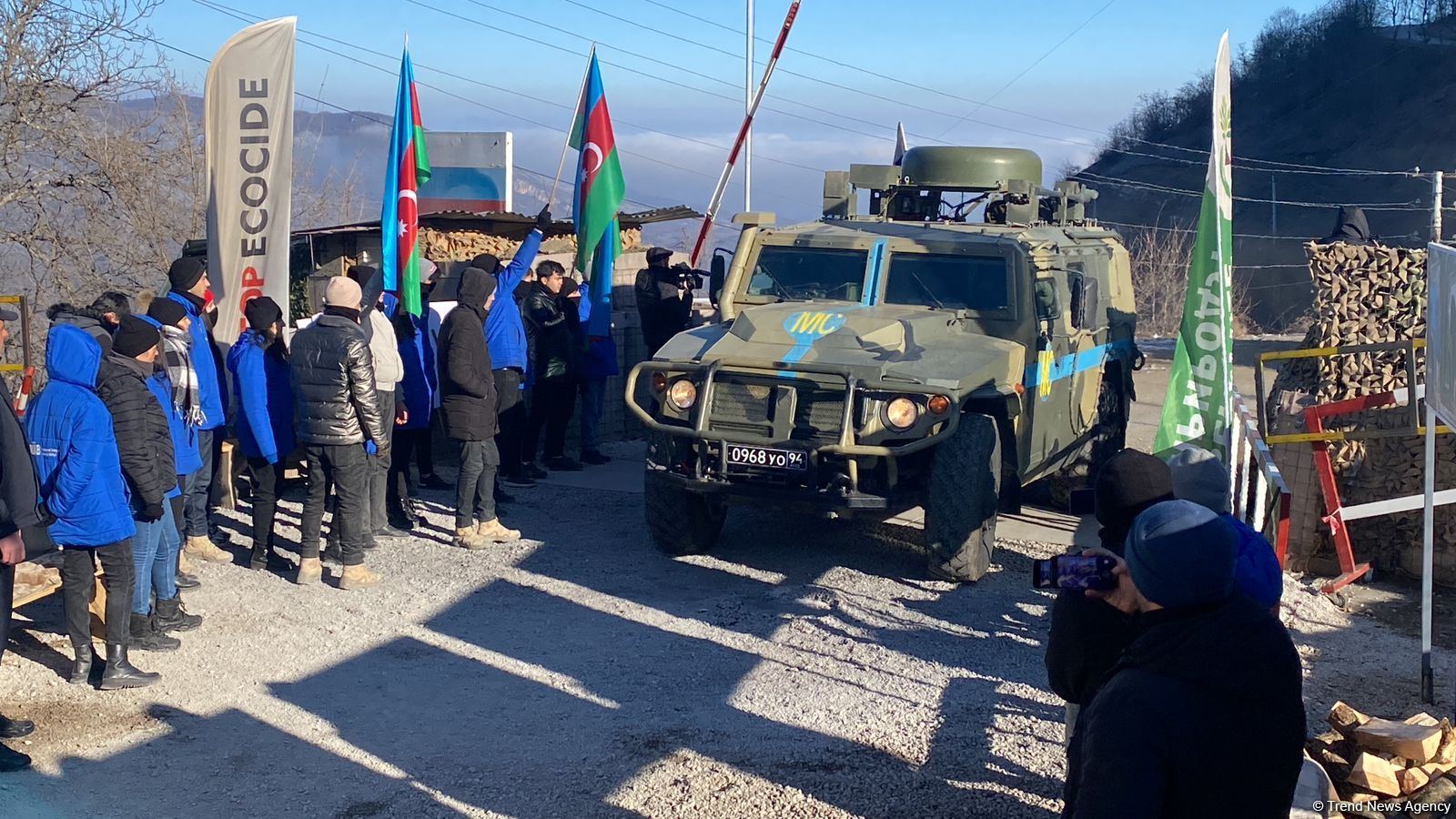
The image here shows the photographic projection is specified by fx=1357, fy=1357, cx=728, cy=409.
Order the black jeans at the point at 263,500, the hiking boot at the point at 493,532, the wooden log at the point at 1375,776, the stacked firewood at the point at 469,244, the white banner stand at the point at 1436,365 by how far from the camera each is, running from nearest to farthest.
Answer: the wooden log at the point at 1375,776 → the white banner stand at the point at 1436,365 → the black jeans at the point at 263,500 → the hiking boot at the point at 493,532 → the stacked firewood at the point at 469,244

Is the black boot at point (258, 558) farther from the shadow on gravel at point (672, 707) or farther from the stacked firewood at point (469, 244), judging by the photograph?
the stacked firewood at point (469, 244)

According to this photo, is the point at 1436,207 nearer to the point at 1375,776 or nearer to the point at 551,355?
the point at 551,355

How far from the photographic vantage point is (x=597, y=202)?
36.0ft

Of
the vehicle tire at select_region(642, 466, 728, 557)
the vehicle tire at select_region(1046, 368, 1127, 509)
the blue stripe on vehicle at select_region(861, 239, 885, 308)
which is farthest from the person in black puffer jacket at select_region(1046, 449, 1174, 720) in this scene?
the vehicle tire at select_region(1046, 368, 1127, 509)

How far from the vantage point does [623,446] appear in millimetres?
12414

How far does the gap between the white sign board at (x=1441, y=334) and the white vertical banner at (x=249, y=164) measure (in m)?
6.28

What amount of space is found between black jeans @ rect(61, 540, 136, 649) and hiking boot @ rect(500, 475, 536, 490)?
467 cm

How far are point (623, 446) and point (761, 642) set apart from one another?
5990 millimetres

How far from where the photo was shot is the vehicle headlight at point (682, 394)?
305 inches

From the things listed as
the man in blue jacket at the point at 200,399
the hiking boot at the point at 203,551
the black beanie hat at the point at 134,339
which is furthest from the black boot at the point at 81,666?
the hiking boot at the point at 203,551

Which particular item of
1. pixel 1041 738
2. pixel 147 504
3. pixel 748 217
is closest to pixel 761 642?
pixel 1041 738

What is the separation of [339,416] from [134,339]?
141 centimetres

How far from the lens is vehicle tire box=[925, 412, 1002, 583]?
7.29 metres

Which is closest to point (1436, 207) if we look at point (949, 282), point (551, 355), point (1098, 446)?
point (1098, 446)
